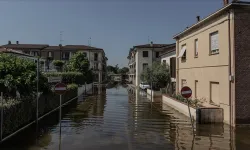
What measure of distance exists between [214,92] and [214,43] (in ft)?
9.89

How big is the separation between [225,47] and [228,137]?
18.6ft

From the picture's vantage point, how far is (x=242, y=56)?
15.3 metres

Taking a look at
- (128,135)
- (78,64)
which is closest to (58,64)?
(78,64)

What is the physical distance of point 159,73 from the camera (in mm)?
36188

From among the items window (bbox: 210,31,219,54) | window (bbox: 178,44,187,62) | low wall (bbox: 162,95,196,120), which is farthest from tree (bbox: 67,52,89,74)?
window (bbox: 210,31,219,54)

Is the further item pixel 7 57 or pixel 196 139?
pixel 7 57

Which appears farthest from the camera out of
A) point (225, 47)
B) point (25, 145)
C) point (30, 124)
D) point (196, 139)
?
point (225, 47)

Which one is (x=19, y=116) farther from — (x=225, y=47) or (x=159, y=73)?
(x=159, y=73)

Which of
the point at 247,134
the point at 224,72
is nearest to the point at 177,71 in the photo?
the point at 224,72

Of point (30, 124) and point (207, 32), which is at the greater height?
point (207, 32)

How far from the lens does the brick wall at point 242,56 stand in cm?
1527

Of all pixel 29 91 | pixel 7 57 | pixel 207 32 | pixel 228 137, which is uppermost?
pixel 207 32

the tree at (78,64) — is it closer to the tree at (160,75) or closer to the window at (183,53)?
the tree at (160,75)

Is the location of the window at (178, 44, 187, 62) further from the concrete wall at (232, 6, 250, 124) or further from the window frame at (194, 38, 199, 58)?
the concrete wall at (232, 6, 250, 124)
